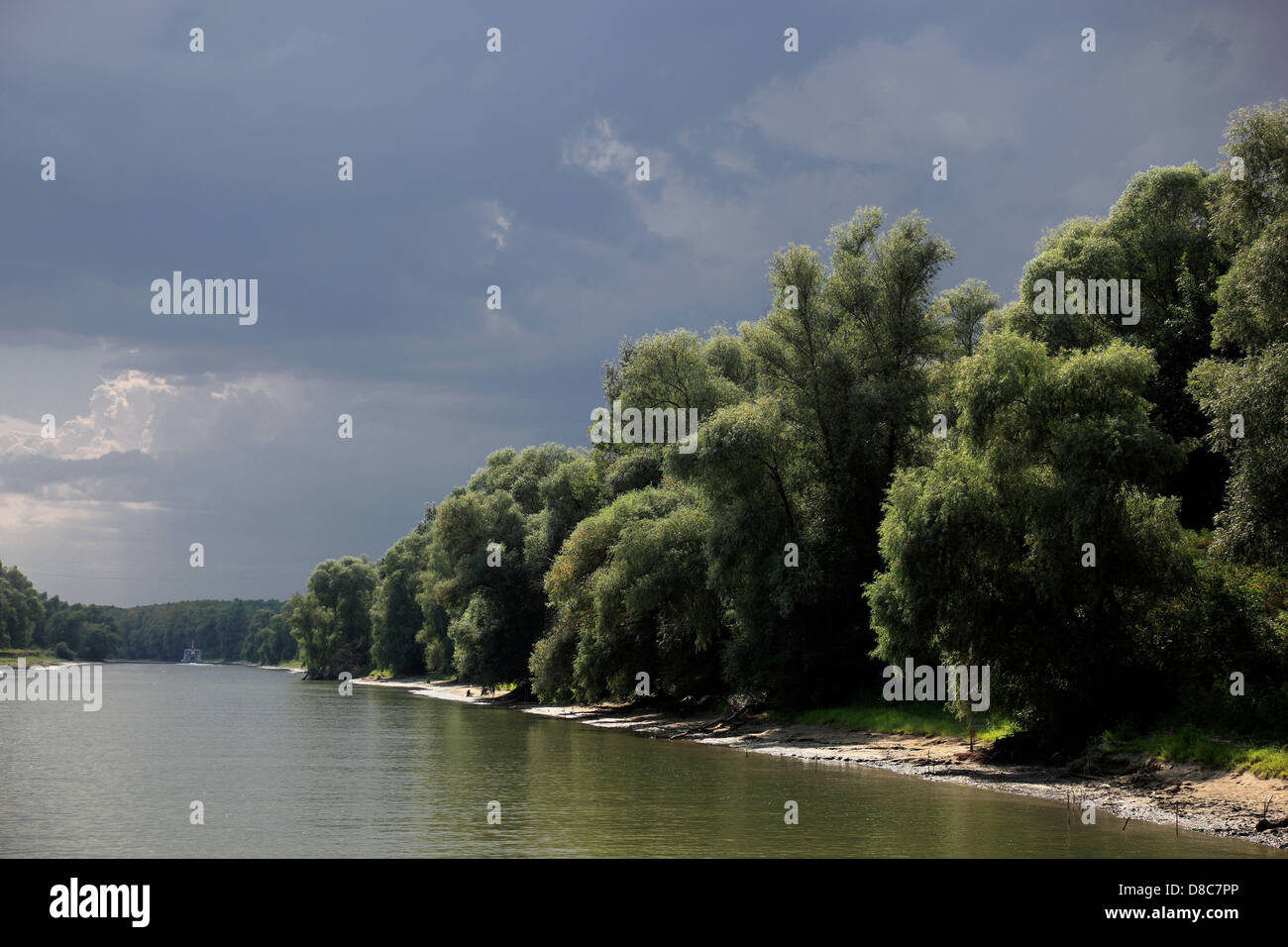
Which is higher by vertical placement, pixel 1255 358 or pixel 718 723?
pixel 1255 358

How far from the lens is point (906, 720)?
1687 inches

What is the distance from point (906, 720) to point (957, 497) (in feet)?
47.5

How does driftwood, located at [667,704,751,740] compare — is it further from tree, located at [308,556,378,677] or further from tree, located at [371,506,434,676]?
tree, located at [308,556,378,677]

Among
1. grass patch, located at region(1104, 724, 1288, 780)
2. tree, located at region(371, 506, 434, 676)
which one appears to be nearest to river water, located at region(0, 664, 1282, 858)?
grass patch, located at region(1104, 724, 1288, 780)

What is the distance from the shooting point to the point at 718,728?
171ft

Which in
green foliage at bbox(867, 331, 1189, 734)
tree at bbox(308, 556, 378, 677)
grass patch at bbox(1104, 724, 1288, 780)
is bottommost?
tree at bbox(308, 556, 378, 677)

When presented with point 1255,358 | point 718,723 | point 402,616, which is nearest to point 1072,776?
point 1255,358

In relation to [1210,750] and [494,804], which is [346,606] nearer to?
[494,804]

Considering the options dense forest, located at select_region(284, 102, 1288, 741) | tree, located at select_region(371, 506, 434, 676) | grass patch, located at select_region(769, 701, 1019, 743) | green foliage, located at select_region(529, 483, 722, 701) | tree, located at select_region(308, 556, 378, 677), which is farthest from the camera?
tree, located at select_region(308, 556, 378, 677)

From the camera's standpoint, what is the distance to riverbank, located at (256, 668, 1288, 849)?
934 inches

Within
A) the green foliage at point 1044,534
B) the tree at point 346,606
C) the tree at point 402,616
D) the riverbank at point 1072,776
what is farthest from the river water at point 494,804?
the tree at point 346,606

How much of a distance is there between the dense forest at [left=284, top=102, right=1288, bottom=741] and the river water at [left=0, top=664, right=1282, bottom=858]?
6.48 metres
